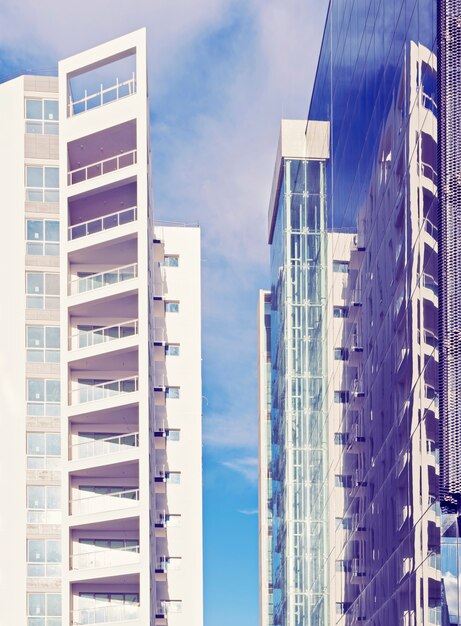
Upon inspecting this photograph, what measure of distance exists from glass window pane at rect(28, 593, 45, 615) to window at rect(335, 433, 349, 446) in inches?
615

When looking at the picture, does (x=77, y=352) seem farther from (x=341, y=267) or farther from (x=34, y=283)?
(x=341, y=267)

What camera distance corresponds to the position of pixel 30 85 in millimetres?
66688

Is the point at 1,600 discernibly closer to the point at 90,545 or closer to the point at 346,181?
the point at 90,545

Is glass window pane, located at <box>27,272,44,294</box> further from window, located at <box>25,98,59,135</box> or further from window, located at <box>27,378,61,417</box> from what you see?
window, located at <box>25,98,59,135</box>

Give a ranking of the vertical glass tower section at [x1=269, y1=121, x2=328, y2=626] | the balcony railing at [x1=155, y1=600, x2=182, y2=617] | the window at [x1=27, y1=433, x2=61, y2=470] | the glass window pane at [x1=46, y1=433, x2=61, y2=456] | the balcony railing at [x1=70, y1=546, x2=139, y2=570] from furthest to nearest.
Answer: the balcony railing at [x1=155, y1=600, x2=182, y2=617] → the vertical glass tower section at [x1=269, y1=121, x2=328, y2=626] → the glass window pane at [x1=46, y1=433, x2=61, y2=456] → the window at [x1=27, y1=433, x2=61, y2=470] → the balcony railing at [x1=70, y1=546, x2=139, y2=570]

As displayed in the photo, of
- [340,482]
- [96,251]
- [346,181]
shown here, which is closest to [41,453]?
[96,251]

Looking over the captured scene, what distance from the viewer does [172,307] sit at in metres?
81.1

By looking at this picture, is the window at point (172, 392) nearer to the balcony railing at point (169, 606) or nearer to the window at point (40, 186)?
the balcony railing at point (169, 606)

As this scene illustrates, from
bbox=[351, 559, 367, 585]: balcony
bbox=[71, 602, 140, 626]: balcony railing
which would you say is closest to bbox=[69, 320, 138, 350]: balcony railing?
bbox=[71, 602, 140, 626]: balcony railing

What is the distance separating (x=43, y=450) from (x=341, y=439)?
15.6m

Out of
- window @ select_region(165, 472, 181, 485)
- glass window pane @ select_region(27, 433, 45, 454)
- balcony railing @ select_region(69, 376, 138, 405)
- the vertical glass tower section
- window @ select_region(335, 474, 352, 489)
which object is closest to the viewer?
window @ select_region(335, 474, 352, 489)

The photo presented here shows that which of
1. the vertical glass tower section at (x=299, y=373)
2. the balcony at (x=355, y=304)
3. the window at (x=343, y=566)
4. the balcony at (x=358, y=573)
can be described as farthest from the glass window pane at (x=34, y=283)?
the balcony at (x=358, y=573)

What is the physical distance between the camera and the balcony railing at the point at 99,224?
216ft

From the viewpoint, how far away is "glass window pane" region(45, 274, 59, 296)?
6544 centimetres
